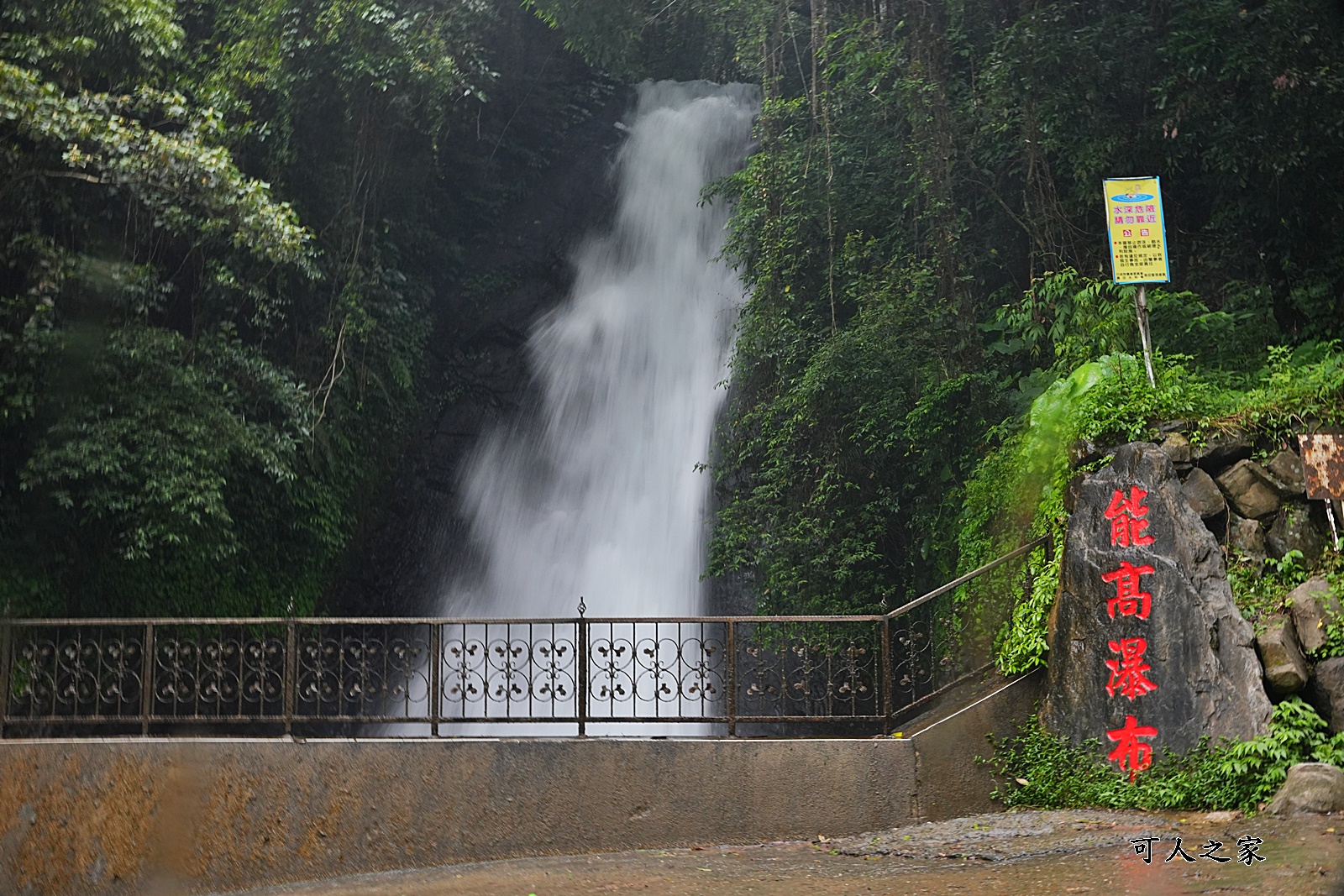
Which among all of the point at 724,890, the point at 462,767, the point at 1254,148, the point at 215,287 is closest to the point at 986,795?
the point at 724,890

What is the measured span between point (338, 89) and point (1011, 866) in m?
11.9

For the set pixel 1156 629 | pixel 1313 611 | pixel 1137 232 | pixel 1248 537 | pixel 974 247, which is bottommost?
pixel 1156 629

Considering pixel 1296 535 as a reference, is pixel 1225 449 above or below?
above

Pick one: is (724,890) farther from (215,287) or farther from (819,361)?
(215,287)

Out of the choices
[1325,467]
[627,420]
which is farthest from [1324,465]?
[627,420]

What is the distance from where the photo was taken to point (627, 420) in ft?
49.9

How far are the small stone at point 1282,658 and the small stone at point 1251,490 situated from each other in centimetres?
87

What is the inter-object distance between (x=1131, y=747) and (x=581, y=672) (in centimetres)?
367

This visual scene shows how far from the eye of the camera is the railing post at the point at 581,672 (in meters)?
7.39

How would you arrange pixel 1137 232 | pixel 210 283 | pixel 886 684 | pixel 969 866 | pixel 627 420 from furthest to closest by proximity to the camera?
1. pixel 627 420
2. pixel 210 283
3. pixel 1137 232
4. pixel 886 684
5. pixel 969 866

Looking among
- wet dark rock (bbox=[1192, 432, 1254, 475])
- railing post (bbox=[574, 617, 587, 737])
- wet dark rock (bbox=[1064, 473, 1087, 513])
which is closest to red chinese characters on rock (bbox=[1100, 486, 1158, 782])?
wet dark rock (bbox=[1064, 473, 1087, 513])

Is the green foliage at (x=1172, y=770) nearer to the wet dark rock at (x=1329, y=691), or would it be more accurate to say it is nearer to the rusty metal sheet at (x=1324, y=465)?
the wet dark rock at (x=1329, y=691)

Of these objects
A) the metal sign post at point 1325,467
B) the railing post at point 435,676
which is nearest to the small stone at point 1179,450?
the metal sign post at point 1325,467

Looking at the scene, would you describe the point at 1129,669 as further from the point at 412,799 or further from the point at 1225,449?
the point at 412,799
